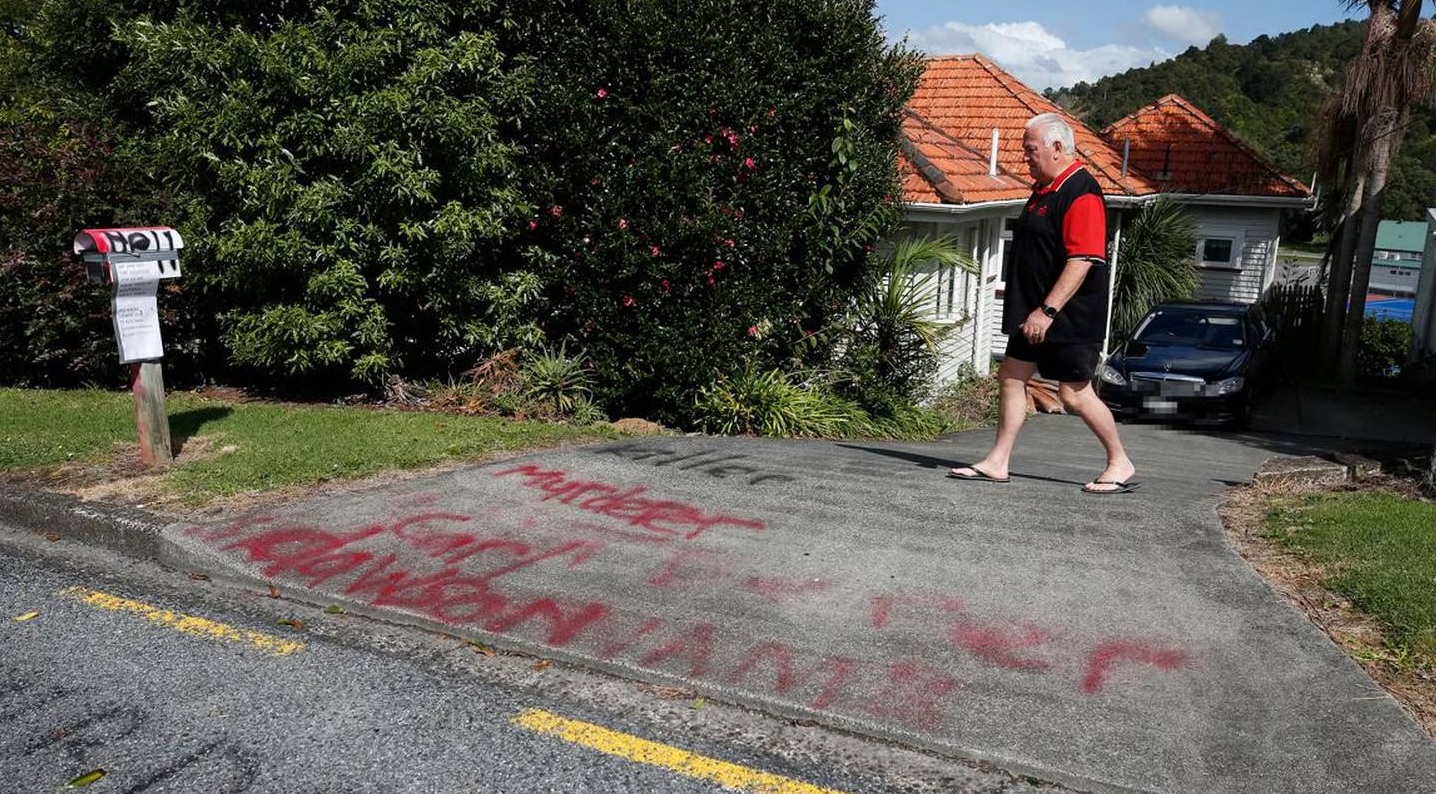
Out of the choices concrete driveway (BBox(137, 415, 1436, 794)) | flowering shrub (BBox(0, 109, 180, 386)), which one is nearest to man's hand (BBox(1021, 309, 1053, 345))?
concrete driveway (BBox(137, 415, 1436, 794))

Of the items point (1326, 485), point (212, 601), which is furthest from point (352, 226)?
point (1326, 485)

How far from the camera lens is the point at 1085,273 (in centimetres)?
533

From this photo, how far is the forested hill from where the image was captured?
173 feet

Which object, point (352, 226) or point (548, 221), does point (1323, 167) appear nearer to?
point (548, 221)

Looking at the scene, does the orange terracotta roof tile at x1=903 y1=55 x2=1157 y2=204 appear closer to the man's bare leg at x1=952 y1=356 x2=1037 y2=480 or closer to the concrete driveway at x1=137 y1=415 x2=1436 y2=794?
the man's bare leg at x1=952 y1=356 x2=1037 y2=480

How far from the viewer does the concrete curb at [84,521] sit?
536 cm

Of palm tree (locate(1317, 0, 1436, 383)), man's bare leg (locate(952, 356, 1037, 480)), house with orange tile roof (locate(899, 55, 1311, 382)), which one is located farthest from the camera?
palm tree (locate(1317, 0, 1436, 383))

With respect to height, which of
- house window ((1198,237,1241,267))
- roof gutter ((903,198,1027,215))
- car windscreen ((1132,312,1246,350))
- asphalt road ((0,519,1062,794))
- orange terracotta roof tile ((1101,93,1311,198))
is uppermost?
orange terracotta roof tile ((1101,93,1311,198))

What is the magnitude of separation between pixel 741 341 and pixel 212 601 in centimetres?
498

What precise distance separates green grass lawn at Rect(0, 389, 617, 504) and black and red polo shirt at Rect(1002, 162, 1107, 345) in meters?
3.52

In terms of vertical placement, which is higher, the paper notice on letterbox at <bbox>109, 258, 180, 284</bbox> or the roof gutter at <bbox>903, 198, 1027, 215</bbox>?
the roof gutter at <bbox>903, 198, 1027, 215</bbox>

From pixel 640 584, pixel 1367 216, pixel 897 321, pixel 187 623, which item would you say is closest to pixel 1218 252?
pixel 1367 216

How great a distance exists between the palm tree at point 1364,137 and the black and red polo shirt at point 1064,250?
600 inches

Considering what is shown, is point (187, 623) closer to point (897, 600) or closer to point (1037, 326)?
point (897, 600)
